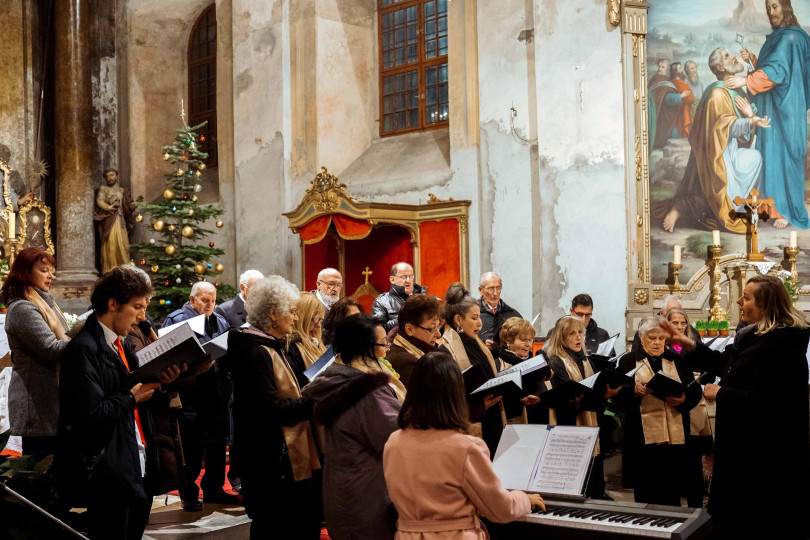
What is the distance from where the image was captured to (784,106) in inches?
389

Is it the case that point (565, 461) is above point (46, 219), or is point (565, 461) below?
below

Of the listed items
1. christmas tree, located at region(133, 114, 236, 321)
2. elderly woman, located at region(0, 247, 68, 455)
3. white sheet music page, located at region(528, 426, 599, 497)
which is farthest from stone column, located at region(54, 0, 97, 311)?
white sheet music page, located at region(528, 426, 599, 497)

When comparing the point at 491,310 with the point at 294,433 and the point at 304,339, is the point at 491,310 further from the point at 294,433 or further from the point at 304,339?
the point at 294,433

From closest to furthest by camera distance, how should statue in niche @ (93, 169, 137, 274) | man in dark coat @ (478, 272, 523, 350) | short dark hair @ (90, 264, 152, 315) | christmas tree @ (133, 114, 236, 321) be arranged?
short dark hair @ (90, 264, 152, 315) → man in dark coat @ (478, 272, 523, 350) → christmas tree @ (133, 114, 236, 321) → statue in niche @ (93, 169, 137, 274)

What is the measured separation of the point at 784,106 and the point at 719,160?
879 mm

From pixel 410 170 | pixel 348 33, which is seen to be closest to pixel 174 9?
pixel 348 33

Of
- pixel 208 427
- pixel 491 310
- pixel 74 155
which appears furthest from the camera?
pixel 74 155

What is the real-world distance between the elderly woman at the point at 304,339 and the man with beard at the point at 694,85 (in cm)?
673

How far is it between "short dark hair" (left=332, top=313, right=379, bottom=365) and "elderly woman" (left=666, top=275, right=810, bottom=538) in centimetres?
193

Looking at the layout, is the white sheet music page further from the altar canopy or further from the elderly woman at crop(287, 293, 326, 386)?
the altar canopy

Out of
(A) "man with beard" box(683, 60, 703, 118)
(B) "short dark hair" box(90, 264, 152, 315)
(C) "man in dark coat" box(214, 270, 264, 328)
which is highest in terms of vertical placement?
(A) "man with beard" box(683, 60, 703, 118)

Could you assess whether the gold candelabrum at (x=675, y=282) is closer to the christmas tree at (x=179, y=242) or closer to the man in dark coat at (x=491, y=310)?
the man in dark coat at (x=491, y=310)

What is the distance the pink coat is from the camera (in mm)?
3029

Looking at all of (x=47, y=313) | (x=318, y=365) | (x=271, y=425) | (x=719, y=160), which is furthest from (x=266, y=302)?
(x=719, y=160)
